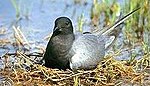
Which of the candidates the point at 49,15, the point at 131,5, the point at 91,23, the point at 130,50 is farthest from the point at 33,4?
the point at 130,50

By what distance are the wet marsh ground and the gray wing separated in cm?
8

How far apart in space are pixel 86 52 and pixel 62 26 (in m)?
0.36

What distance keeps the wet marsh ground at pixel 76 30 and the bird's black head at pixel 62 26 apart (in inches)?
15.1

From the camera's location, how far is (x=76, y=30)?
765cm

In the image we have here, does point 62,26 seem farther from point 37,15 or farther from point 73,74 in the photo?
point 37,15

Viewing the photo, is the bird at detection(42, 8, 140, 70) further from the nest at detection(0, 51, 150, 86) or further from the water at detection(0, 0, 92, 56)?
the water at detection(0, 0, 92, 56)

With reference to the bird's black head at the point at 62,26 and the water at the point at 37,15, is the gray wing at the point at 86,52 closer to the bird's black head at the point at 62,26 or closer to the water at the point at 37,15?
the bird's black head at the point at 62,26

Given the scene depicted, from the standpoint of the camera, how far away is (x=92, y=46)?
19.0 feet

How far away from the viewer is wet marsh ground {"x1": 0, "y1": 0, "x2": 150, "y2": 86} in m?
5.58

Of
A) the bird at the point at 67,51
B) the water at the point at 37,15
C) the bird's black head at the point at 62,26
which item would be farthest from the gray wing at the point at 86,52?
the water at the point at 37,15

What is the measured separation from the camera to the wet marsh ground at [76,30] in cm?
558

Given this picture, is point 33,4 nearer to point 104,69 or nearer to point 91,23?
point 91,23

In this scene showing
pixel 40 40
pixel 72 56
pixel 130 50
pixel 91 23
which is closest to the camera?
pixel 72 56

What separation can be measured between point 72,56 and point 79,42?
8.7 inches
